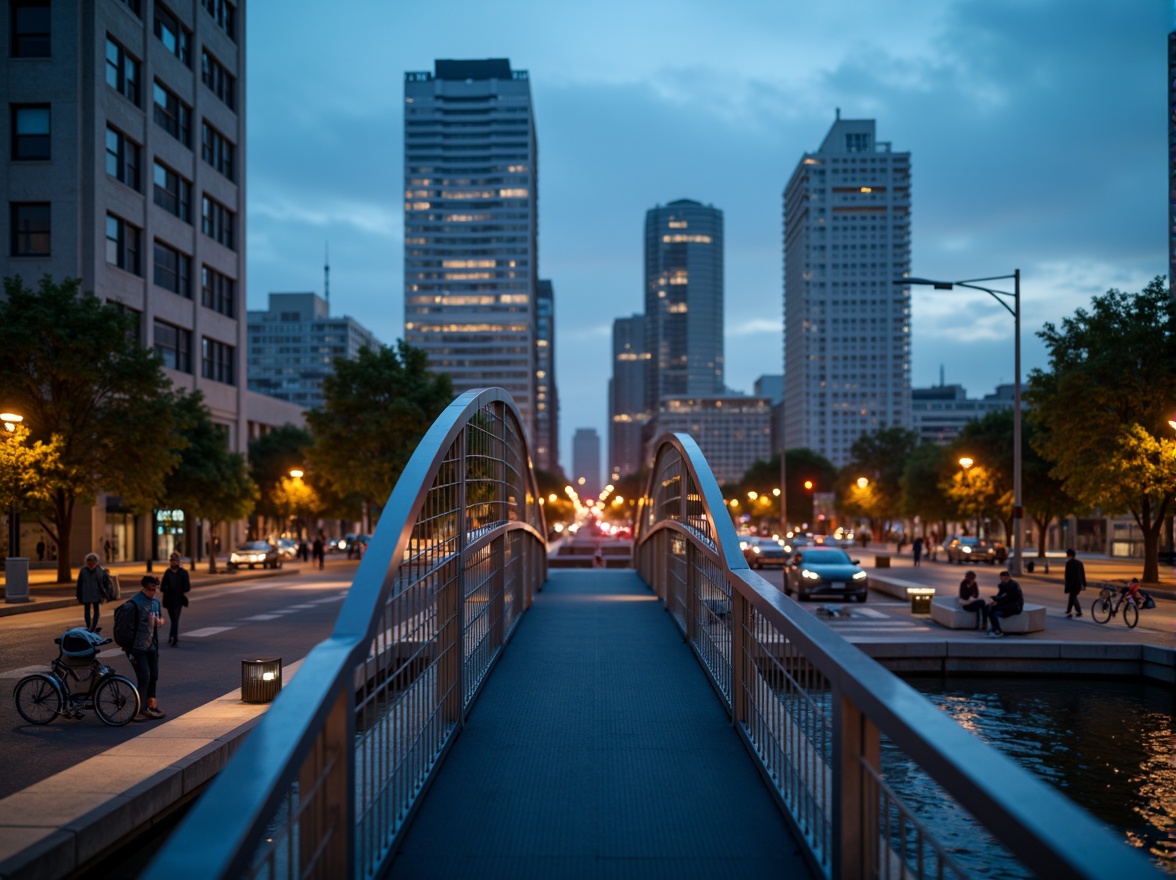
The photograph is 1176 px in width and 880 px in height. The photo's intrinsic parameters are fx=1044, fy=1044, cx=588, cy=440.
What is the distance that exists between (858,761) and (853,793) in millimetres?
145

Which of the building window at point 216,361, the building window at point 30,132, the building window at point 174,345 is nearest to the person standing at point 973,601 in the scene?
the building window at point 30,132

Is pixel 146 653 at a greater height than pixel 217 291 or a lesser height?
lesser

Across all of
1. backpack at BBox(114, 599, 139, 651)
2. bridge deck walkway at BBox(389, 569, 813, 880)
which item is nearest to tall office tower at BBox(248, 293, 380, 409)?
backpack at BBox(114, 599, 139, 651)

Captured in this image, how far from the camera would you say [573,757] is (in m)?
8.20

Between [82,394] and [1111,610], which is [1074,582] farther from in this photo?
[82,394]

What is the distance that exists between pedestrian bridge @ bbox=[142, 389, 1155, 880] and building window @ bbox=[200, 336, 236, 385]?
150ft

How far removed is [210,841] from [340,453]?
47.3m

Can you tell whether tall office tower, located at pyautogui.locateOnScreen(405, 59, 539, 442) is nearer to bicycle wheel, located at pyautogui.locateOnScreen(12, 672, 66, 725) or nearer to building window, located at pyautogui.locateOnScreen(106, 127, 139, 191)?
building window, located at pyautogui.locateOnScreen(106, 127, 139, 191)

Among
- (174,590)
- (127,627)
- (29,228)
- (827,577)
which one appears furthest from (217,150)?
(127,627)

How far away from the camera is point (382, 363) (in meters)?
49.8

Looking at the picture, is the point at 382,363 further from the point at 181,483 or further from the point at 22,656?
the point at 22,656

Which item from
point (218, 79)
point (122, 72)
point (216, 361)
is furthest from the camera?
point (216, 361)

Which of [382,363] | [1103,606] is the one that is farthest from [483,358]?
[1103,606]

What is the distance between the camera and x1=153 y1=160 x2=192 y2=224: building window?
160 feet
